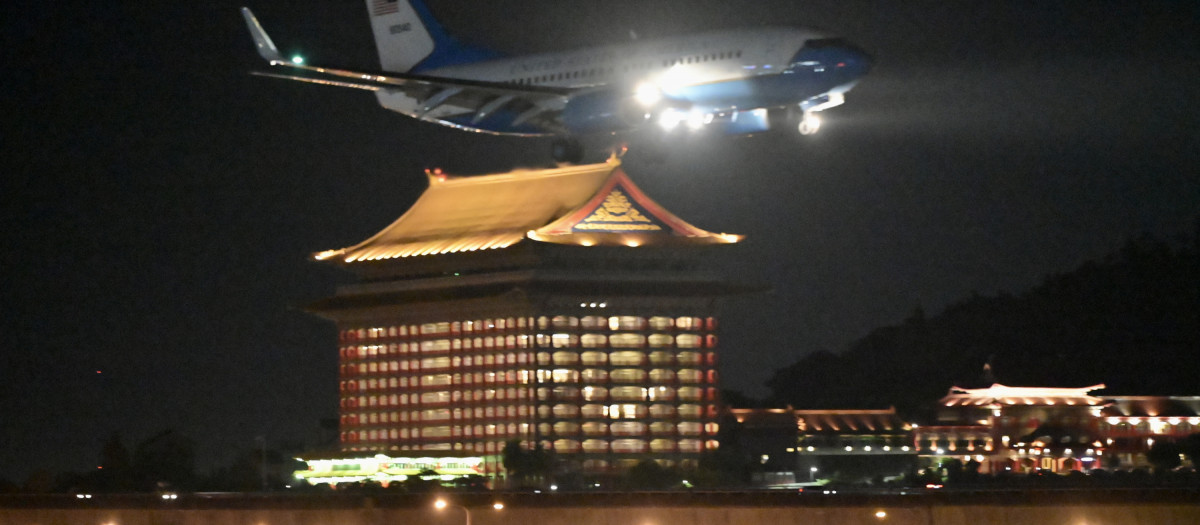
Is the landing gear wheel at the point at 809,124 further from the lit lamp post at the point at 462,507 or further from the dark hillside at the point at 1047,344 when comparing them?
the dark hillside at the point at 1047,344

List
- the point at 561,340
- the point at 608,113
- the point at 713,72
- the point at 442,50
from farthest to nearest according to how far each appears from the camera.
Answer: the point at 561,340 → the point at 442,50 → the point at 713,72 → the point at 608,113

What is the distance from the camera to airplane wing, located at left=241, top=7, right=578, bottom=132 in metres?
75.8

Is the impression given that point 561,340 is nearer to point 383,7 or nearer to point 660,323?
point 660,323

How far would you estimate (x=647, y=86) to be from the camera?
245 feet

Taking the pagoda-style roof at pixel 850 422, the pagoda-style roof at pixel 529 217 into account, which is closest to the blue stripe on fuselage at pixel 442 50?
the pagoda-style roof at pixel 529 217

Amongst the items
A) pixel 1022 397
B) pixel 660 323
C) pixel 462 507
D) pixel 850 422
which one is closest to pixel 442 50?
pixel 660 323

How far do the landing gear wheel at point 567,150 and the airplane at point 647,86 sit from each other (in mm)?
38

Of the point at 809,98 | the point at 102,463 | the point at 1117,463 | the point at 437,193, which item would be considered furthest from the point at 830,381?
the point at 809,98

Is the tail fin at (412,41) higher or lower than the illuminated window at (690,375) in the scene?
higher

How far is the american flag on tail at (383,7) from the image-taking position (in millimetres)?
114688

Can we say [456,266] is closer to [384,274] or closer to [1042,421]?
[384,274]

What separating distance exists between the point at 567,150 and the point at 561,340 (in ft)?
178

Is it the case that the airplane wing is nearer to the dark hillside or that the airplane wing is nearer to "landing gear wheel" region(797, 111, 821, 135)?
"landing gear wheel" region(797, 111, 821, 135)

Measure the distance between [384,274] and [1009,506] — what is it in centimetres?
9286
